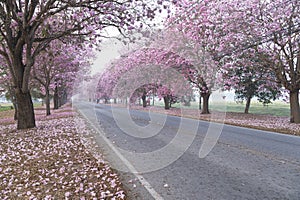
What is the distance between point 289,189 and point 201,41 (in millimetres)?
18860

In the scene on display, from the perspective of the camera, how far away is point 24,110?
12250 mm

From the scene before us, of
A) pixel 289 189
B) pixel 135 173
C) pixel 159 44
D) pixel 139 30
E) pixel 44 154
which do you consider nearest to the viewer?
pixel 289 189

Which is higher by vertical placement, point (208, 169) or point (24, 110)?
point (24, 110)

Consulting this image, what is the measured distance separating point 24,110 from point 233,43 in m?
14.4

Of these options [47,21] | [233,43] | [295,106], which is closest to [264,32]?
[233,43]

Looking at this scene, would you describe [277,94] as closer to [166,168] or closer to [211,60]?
[211,60]

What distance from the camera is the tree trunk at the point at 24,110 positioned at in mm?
12109

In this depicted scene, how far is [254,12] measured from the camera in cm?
1617

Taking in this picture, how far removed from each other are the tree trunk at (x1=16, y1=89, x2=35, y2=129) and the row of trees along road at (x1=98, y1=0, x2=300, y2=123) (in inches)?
273

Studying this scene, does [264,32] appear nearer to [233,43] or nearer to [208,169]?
[233,43]

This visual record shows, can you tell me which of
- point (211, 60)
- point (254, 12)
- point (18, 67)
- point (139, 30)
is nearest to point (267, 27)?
point (254, 12)

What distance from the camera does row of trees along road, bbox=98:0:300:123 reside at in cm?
1564

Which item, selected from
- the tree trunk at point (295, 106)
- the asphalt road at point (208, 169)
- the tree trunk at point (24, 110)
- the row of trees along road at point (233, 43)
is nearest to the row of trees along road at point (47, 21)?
the tree trunk at point (24, 110)

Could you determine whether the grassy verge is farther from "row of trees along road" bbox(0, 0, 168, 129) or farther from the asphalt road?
"row of trees along road" bbox(0, 0, 168, 129)
